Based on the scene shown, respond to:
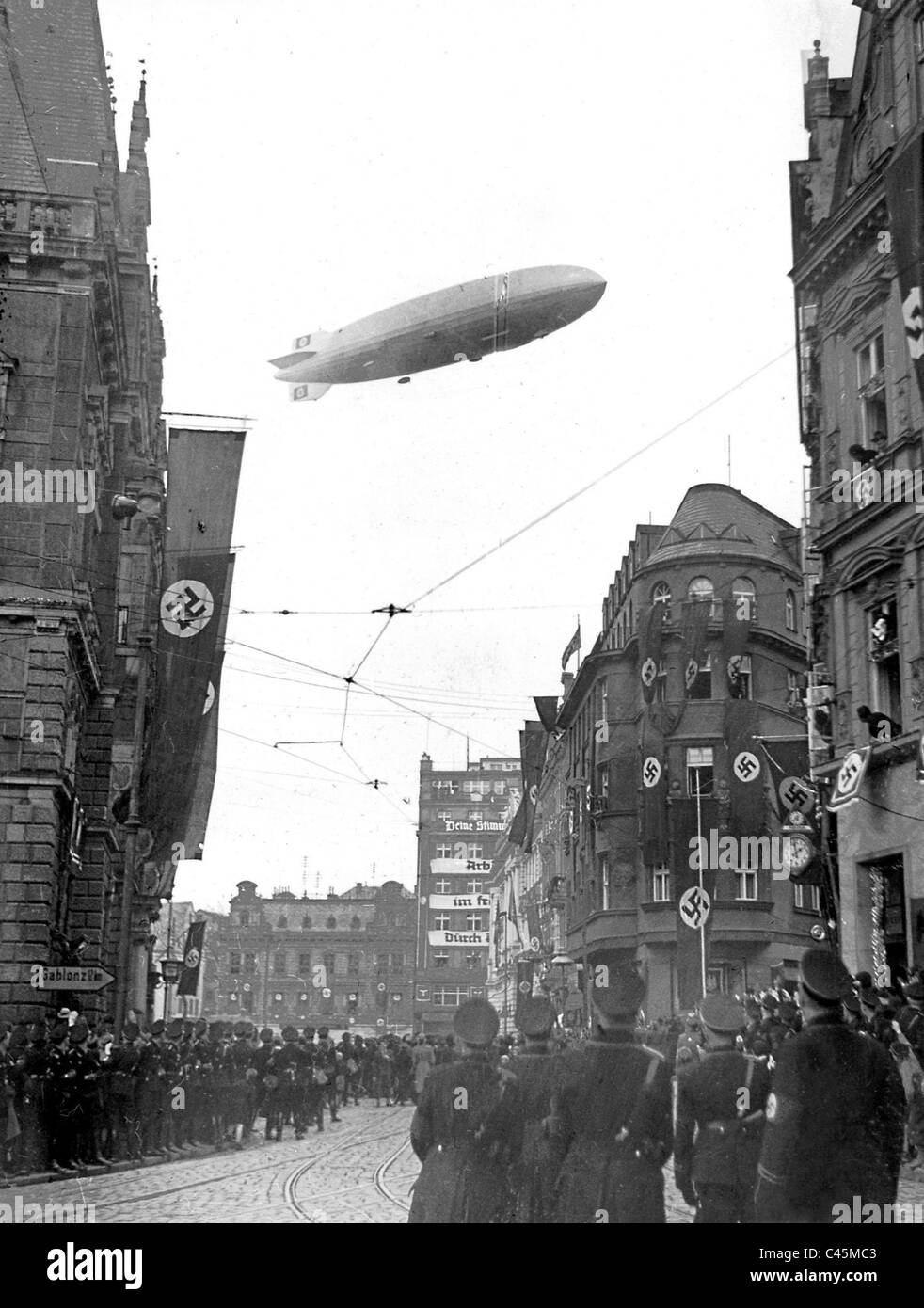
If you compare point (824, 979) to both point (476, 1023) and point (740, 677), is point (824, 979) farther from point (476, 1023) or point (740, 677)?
point (740, 677)

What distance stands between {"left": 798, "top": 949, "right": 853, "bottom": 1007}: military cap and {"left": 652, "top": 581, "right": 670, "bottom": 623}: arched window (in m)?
15.7

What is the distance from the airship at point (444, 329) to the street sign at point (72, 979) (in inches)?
303

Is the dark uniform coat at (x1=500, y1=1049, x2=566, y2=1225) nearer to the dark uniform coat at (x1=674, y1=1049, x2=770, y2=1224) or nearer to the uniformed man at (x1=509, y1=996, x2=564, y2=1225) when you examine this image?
the uniformed man at (x1=509, y1=996, x2=564, y2=1225)

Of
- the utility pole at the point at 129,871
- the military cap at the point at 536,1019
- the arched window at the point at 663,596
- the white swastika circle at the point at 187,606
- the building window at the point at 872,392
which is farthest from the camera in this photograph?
the arched window at the point at 663,596

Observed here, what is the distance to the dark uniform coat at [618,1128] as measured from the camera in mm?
7504

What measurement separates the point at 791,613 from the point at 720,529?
2367 mm

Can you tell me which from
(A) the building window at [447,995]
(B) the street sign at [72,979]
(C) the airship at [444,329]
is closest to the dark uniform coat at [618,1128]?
(C) the airship at [444,329]

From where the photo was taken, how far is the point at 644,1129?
7488mm

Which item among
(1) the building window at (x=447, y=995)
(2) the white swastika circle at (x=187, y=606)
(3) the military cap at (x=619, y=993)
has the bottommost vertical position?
(1) the building window at (x=447, y=995)

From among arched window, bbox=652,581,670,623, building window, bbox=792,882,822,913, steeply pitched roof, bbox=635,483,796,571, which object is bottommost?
building window, bbox=792,882,822,913

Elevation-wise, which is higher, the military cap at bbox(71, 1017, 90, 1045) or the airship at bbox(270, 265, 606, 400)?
the airship at bbox(270, 265, 606, 400)

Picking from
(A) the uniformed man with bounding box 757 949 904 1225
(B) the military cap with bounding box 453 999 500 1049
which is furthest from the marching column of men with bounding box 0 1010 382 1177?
(A) the uniformed man with bounding box 757 949 904 1225

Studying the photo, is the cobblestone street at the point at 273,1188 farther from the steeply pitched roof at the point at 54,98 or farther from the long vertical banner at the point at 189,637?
the steeply pitched roof at the point at 54,98

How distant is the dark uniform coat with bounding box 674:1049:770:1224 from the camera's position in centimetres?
744
